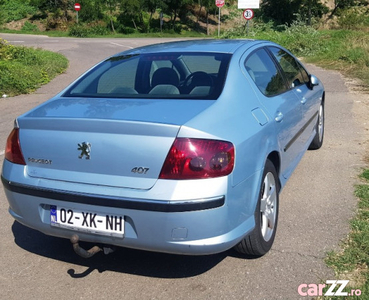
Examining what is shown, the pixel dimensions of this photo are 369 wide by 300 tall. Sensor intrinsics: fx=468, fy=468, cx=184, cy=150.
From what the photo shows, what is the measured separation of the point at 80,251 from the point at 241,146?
1212mm

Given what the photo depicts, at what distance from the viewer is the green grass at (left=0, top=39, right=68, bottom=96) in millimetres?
11734

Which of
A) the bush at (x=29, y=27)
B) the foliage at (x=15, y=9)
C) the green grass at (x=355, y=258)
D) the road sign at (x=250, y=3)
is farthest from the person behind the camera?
the foliage at (x=15, y=9)

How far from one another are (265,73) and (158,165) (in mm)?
1780

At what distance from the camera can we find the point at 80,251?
116 inches

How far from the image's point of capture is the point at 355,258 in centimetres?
334

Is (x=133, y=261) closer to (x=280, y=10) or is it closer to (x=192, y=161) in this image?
(x=192, y=161)

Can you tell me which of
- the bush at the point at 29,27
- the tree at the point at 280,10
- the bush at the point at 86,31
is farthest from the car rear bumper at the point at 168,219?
the bush at the point at 29,27

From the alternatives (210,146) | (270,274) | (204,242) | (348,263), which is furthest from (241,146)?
(348,263)

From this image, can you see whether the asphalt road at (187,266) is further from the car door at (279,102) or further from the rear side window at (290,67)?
the rear side window at (290,67)

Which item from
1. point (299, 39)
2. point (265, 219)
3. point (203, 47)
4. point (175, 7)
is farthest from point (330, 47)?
point (175, 7)

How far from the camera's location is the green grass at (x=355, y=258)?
305 cm

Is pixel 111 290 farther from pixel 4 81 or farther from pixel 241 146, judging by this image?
pixel 4 81

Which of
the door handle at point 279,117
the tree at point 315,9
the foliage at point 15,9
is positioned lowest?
the foliage at point 15,9

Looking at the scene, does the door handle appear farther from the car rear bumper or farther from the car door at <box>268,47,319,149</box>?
the car rear bumper
